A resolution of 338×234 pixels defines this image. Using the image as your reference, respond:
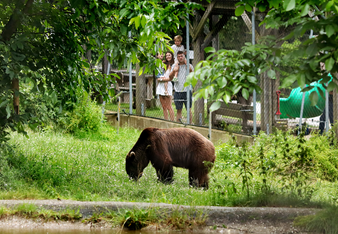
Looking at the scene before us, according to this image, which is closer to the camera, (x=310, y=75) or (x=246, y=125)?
(x=310, y=75)

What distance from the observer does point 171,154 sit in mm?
7125

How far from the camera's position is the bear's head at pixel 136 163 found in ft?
23.4

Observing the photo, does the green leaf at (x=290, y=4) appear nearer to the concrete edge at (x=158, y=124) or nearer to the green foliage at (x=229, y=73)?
the green foliage at (x=229, y=73)

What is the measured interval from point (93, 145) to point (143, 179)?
10.3 feet

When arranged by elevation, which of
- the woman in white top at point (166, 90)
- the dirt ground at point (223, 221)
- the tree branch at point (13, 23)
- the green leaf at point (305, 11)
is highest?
the tree branch at point (13, 23)

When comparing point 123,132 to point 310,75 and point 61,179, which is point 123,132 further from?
point 310,75

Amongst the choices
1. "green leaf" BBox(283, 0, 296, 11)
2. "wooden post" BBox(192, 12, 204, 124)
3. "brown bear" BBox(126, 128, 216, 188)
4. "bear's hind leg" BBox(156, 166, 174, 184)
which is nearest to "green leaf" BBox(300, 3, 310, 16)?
"green leaf" BBox(283, 0, 296, 11)

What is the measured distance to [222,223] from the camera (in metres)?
5.12

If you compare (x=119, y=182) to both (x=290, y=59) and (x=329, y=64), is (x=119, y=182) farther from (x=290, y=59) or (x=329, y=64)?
(x=329, y=64)

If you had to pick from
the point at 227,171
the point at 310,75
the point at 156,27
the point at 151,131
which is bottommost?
the point at 227,171

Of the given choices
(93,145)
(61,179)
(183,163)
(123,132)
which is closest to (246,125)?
(123,132)

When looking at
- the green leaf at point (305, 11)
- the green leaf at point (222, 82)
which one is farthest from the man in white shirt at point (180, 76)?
the green leaf at point (305, 11)

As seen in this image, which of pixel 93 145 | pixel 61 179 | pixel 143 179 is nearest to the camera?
pixel 61 179

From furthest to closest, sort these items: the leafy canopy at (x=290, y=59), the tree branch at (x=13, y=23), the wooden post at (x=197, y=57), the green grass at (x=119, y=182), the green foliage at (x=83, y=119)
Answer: the wooden post at (x=197, y=57) < the green foliage at (x=83, y=119) < the tree branch at (x=13, y=23) < the green grass at (x=119, y=182) < the leafy canopy at (x=290, y=59)
